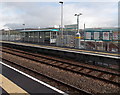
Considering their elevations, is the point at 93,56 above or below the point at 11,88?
above

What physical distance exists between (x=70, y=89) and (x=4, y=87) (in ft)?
9.06

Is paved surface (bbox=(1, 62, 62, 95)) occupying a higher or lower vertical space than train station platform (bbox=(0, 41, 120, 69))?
lower

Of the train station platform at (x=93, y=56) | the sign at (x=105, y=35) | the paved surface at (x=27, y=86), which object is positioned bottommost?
the paved surface at (x=27, y=86)

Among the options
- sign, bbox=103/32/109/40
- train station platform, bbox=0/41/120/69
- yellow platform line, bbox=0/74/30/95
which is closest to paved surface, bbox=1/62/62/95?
yellow platform line, bbox=0/74/30/95

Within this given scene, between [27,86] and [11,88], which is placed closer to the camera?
[11,88]

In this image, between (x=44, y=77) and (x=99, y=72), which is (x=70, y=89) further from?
(x=99, y=72)

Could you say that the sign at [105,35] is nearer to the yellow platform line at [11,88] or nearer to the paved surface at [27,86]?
the paved surface at [27,86]

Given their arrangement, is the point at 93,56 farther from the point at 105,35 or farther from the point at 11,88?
the point at 11,88

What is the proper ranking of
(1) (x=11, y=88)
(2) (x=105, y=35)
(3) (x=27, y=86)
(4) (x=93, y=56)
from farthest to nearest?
(2) (x=105, y=35)
(4) (x=93, y=56)
(3) (x=27, y=86)
(1) (x=11, y=88)

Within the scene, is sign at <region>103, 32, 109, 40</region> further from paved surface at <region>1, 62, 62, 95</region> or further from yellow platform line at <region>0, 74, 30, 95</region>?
yellow platform line at <region>0, 74, 30, 95</region>

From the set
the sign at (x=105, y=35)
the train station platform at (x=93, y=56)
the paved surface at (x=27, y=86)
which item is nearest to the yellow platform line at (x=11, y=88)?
the paved surface at (x=27, y=86)

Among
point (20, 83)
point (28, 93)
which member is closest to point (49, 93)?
point (28, 93)

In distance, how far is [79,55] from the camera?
36.7 ft

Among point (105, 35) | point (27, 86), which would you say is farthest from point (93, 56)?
point (27, 86)
